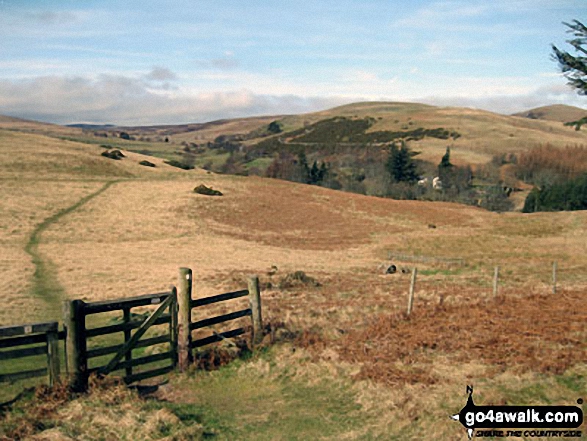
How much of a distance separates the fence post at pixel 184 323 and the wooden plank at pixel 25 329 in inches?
101

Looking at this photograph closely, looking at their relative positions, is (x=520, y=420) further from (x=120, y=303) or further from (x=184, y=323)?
(x=120, y=303)

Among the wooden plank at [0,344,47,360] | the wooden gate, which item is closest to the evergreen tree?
the wooden gate

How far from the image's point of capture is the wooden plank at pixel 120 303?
9.89m

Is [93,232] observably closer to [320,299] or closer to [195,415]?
[320,299]

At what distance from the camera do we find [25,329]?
8867mm

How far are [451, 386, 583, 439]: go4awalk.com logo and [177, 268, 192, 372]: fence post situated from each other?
563cm

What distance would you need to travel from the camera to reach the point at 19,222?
39344 millimetres

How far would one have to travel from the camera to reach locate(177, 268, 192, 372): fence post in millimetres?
11062

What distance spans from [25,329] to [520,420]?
8.24m

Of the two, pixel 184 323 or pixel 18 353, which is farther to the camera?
pixel 184 323

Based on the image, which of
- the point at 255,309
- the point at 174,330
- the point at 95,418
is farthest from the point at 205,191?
the point at 95,418

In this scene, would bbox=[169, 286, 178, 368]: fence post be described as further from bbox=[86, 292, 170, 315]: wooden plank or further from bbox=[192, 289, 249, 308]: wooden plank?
bbox=[192, 289, 249, 308]: wooden plank

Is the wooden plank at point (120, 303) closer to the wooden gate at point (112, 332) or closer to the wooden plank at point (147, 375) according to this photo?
the wooden gate at point (112, 332)

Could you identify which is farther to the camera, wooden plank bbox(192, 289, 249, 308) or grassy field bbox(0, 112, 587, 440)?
wooden plank bbox(192, 289, 249, 308)
